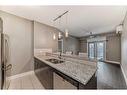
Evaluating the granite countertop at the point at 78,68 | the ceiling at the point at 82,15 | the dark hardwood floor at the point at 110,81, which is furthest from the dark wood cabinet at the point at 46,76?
the ceiling at the point at 82,15

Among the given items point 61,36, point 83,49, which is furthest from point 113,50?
point 61,36

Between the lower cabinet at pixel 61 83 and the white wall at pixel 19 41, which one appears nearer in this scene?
the lower cabinet at pixel 61 83

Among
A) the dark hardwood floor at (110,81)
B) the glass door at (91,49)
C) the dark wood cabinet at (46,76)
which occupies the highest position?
the glass door at (91,49)

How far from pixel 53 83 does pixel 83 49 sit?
1940mm

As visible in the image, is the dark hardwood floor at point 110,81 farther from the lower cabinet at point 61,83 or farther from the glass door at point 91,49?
the lower cabinet at point 61,83

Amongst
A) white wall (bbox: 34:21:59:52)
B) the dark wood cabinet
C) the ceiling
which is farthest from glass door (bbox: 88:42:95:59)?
white wall (bbox: 34:21:59:52)

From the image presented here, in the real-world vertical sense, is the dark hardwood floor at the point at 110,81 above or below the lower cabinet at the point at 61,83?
below

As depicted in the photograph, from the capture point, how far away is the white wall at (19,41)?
13.7 feet

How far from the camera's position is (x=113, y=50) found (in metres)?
6.28

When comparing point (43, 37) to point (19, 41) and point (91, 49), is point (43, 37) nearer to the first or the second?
point (19, 41)

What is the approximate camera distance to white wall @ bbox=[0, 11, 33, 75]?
164 inches

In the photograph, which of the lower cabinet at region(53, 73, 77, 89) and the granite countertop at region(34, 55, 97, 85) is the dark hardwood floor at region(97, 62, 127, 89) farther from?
the lower cabinet at region(53, 73, 77, 89)

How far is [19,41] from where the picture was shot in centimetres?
452
